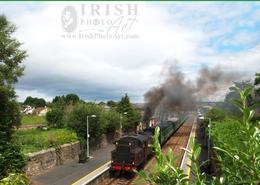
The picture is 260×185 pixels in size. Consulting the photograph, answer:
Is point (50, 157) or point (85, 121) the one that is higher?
point (85, 121)

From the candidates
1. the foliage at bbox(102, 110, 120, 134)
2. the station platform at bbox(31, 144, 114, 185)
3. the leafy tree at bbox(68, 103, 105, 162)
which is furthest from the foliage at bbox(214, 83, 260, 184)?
the foliage at bbox(102, 110, 120, 134)

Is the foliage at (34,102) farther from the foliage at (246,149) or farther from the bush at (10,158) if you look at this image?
the foliage at (246,149)

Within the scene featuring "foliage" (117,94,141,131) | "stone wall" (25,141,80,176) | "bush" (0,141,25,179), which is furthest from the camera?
"foliage" (117,94,141,131)

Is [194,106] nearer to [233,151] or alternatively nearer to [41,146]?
[41,146]

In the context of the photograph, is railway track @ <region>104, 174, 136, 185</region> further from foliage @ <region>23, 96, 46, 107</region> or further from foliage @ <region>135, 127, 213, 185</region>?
foliage @ <region>23, 96, 46, 107</region>

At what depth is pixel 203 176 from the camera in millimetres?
3131

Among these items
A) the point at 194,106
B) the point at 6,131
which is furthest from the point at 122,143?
the point at 194,106

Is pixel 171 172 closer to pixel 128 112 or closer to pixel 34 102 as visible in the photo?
pixel 128 112

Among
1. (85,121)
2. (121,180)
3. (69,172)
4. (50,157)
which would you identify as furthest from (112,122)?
(121,180)

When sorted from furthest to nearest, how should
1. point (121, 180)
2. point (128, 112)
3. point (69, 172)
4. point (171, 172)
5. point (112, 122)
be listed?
point (128, 112), point (112, 122), point (69, 172), point (121, 180), point (171, 172)

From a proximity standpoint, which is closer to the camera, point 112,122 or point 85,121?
point 85,121

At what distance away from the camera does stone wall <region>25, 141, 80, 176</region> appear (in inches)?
1183

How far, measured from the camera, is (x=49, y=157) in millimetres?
33969

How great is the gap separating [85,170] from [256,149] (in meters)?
31.0
